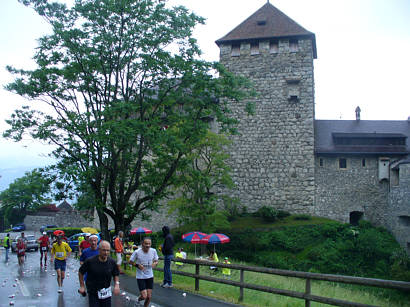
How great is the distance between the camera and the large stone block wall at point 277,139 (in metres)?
31.8

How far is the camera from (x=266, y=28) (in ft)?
111

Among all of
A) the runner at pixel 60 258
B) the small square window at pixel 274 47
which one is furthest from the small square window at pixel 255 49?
the runner at pixel 60 258

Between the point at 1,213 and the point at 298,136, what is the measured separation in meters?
49.1

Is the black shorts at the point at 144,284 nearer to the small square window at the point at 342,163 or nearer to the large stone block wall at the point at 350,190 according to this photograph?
the large stone block wall at the point at 350,190

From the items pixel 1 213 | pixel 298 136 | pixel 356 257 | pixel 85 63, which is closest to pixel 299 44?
pixel 298 136

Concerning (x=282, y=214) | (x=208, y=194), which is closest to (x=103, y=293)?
(x=208, y=194)

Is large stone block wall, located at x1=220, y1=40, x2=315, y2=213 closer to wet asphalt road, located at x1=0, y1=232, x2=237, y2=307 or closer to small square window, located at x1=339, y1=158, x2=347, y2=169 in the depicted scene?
small square window, located at x1=339, y1=158, x2=347, y2=169

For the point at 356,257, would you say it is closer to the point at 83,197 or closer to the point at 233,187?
the point at 233,187

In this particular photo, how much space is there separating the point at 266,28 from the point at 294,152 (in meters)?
9.41

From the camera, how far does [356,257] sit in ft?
91.9

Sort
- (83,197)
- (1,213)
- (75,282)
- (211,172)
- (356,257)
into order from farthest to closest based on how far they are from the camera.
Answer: (1,213) < (211,172) < (356,257) < (83,197) < (75,282)

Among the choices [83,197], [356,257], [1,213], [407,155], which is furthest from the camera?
[1,213]

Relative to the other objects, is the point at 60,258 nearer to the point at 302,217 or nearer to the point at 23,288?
the point at 23,288

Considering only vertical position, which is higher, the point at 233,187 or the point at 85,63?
the point at 85,63
